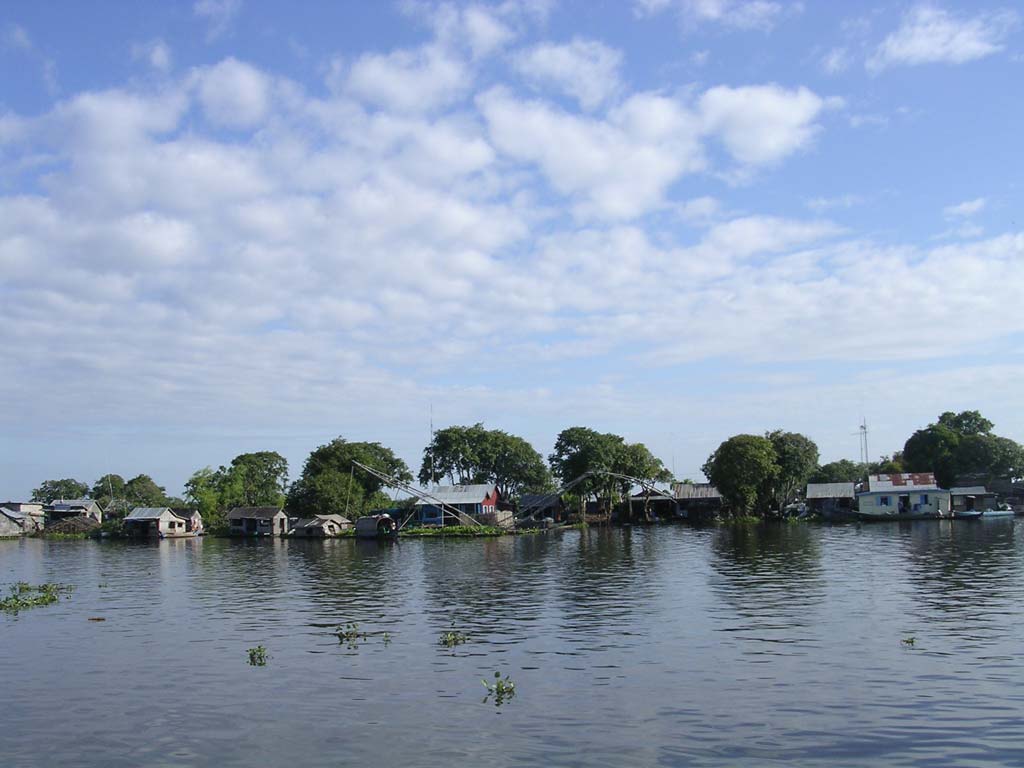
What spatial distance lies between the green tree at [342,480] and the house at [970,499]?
7496 centimetres

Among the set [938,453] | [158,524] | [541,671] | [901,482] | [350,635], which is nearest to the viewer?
[541,671]

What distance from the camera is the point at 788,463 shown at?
113 metres

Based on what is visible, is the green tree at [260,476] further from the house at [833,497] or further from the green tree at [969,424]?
the green tree at [969,424]

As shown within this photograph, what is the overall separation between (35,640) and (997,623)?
3357 cm

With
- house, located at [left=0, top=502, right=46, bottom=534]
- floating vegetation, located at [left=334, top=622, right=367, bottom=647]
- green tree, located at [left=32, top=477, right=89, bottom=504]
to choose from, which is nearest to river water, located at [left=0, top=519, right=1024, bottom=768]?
floating vegetation, located at [left=334, top=622, right=367, bottom=647]

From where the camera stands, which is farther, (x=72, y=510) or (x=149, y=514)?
(x=72, y=510)

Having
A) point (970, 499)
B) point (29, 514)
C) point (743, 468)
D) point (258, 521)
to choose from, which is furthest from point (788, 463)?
point (29, 514)

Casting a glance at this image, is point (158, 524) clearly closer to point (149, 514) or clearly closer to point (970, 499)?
point (149, 514)

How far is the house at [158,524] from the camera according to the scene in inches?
4267

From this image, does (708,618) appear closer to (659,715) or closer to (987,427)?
(659,715)

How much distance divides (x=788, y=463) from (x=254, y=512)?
7236 centimetres

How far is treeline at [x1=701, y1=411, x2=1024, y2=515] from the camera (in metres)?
105

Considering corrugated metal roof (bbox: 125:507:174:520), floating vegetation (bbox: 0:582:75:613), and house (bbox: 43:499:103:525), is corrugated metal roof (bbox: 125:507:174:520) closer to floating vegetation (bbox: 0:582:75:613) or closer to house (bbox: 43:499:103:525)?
house (bbox: 43:499:103:525)

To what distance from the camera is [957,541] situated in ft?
211
